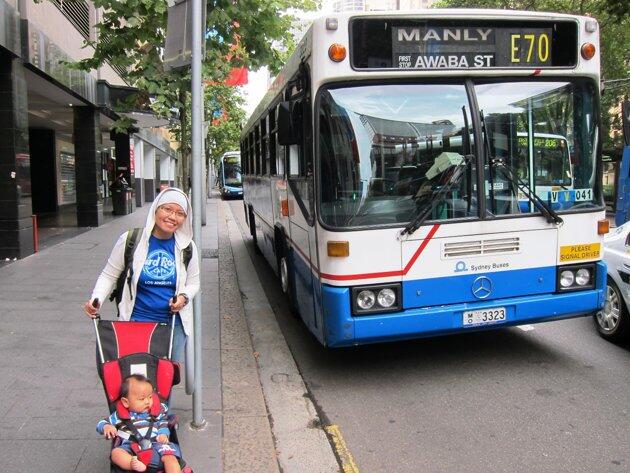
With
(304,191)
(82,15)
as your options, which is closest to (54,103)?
(82,15)

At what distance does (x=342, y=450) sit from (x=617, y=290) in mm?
3590

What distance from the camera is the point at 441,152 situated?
4809 mm

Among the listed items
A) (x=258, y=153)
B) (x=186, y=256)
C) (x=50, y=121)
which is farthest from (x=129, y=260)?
(x=50, y=121)

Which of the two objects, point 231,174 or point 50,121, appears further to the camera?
point 231,174

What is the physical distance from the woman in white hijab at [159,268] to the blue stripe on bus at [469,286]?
1959mm

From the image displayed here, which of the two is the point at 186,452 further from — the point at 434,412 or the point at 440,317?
the point at 440,317

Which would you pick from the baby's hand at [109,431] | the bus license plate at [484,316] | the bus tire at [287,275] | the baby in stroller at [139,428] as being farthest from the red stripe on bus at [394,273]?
the baby's hand at [109,431]

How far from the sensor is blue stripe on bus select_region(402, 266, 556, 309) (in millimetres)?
4727

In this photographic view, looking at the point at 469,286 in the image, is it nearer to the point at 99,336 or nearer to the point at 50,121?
the point at 99,336

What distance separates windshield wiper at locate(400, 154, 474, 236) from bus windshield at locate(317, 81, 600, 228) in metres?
0.04

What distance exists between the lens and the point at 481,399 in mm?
4586

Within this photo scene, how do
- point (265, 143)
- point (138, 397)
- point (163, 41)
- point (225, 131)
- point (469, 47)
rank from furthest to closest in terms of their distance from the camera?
point (225, 131) < point (265, 143) < point (163, 41) < point (469, 47) < point (138, 397)

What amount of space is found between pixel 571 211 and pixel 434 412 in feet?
7.17

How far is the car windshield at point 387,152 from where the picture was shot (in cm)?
470
